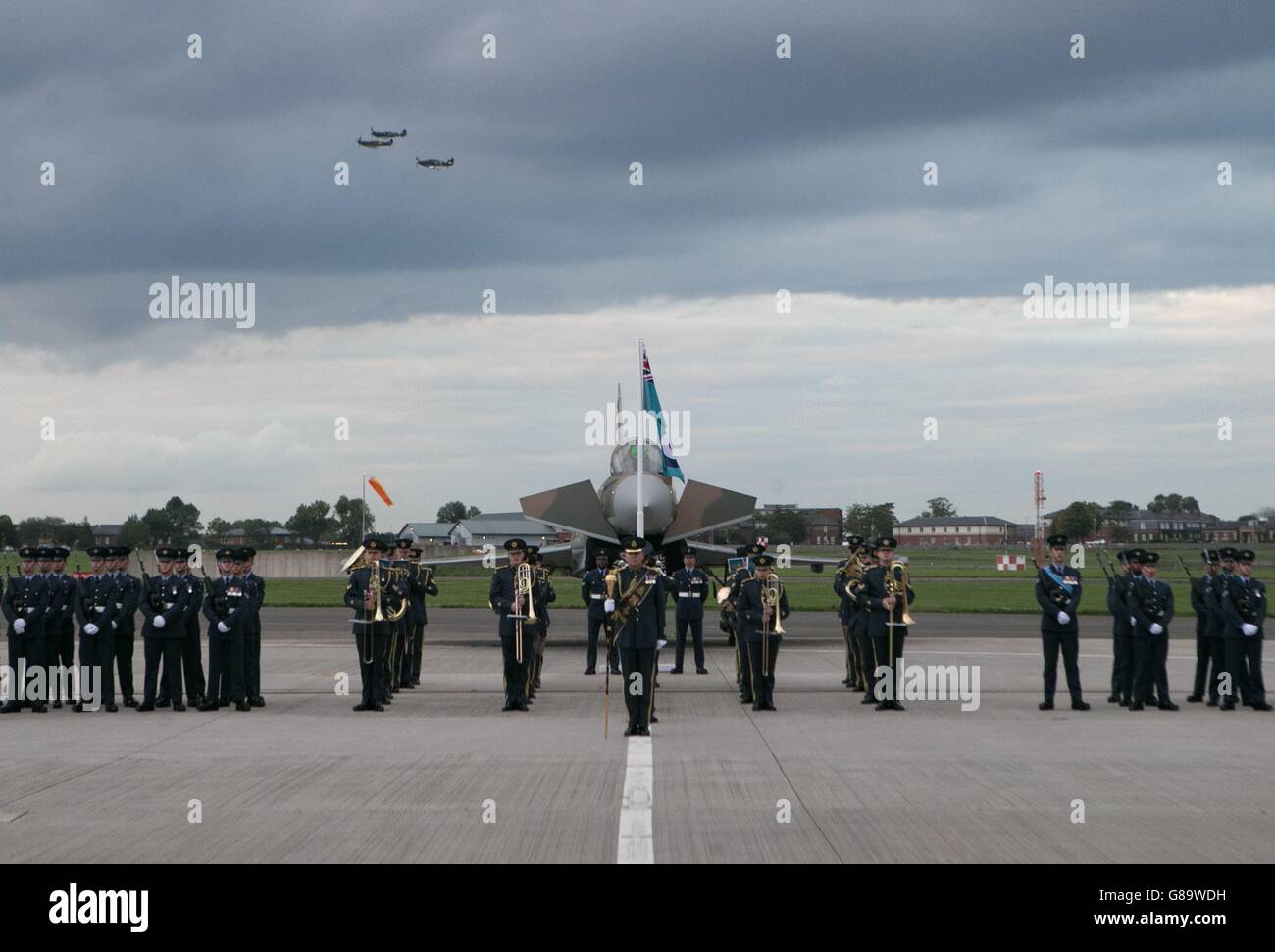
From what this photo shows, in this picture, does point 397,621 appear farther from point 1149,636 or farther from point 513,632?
point 1149,636

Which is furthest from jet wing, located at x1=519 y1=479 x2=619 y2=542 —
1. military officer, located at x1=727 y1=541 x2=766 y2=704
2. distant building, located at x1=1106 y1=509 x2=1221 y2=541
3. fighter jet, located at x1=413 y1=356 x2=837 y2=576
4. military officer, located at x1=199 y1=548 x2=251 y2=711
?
distant building, located at x1=1106 y1=509 x2=1221 y2=541

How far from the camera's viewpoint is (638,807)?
816 cm

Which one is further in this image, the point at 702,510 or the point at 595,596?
the point at 702,510

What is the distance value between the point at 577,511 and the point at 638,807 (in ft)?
49.5

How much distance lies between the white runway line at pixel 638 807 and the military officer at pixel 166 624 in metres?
5.12

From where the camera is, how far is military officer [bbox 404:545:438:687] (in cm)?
1536

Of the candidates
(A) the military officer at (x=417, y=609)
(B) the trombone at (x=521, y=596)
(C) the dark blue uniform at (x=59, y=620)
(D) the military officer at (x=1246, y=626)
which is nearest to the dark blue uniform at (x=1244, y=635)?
(D) the military officer at (x=1246, y=626)

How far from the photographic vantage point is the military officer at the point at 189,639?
13.5 m

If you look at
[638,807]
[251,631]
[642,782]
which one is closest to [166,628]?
[251,631]

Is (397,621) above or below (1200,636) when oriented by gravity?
above

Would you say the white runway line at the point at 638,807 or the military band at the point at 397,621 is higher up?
the military band at the point at 397,621

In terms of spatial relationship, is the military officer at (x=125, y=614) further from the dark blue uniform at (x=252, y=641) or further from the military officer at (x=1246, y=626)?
the military officer at (x=1246, y=626)

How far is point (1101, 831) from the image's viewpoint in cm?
738

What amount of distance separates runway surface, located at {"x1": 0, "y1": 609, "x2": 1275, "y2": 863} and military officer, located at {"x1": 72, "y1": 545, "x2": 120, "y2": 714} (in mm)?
324
